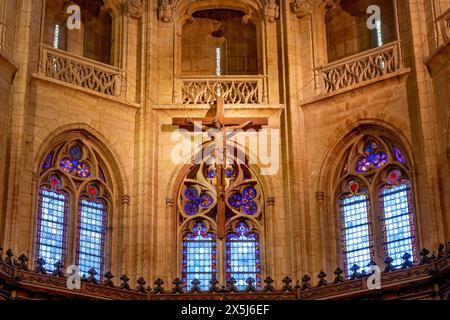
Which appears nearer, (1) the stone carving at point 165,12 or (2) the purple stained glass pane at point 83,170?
(2) the purple stained glass pane at point 83,170

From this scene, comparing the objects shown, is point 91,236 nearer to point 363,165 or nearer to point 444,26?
point 363,165

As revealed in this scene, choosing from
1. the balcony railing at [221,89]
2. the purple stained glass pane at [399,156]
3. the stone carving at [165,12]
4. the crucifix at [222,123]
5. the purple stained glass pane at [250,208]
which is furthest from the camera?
the stone carving at [165,12]

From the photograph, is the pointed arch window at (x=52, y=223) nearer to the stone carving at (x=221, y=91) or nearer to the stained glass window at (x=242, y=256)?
the stained glass window at (x=242, y=256)

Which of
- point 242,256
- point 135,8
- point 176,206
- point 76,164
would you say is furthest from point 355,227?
point 135,8

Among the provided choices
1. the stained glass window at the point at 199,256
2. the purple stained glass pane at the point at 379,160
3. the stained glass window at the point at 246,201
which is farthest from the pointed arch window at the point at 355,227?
the stained glass window at the point at 199,256

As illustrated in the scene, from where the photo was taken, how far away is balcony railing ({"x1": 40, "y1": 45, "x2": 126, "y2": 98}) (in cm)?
2695

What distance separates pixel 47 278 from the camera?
76.1 ft

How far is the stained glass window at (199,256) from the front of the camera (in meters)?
26.3

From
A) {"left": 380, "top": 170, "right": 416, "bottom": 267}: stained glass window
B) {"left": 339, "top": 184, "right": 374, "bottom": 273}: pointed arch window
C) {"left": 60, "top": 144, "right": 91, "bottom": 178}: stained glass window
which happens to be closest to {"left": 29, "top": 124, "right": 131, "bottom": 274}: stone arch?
{"left": 60, "top": 144, "right": 91, "bottom": 178}: stained glass window

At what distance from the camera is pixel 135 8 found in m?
28.4

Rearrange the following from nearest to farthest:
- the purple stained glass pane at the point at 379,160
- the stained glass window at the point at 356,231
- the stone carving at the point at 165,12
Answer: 1. the stained glass window at the point at 356,231
2. the purple stained glass pane at the point at 379,160
3. the stone carving at the point at 165,12

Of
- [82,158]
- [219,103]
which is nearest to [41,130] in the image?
[82,158]

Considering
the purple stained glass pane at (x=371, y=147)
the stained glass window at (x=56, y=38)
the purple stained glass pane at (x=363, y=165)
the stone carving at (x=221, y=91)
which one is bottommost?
the purple stained glass pane at (x=363, y=165)
